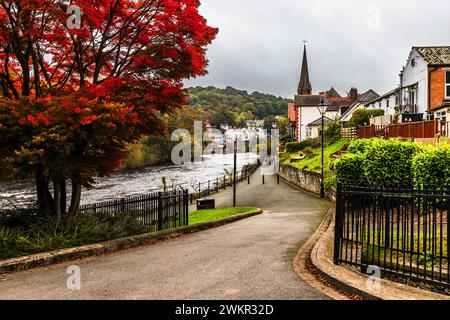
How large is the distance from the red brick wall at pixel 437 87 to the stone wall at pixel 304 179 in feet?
37.5

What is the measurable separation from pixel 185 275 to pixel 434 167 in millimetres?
8467

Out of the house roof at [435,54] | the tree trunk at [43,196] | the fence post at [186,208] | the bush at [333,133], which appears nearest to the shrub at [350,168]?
the fence post at [186,208]

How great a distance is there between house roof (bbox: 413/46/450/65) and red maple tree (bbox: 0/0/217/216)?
27697 millimetres

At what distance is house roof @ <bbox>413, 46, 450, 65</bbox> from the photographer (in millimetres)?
34062

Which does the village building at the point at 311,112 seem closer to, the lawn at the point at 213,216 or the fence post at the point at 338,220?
the lawn at the point at 213,216

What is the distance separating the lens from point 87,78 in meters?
14.1

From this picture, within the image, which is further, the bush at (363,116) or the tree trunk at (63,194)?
the bush at (363,116)

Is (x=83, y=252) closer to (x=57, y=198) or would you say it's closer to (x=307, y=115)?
(x=57, y=198)

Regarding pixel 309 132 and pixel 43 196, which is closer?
pixel 43 196

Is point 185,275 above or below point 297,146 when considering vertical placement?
below

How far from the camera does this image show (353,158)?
18.3 m

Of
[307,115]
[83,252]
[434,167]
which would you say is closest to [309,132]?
[307,115]

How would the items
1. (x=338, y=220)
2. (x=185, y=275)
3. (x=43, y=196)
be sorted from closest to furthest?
(x=185, y=275)
(x=338, y=220)
(x=43, y=196)

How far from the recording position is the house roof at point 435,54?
112 feet
